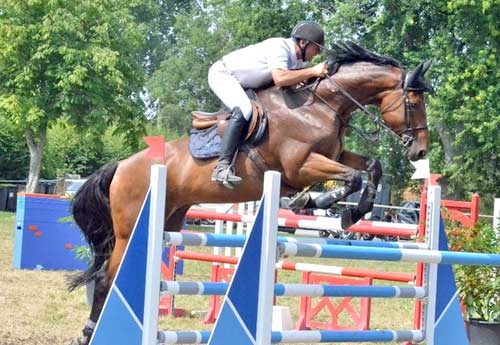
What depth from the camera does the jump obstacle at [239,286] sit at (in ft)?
12.8

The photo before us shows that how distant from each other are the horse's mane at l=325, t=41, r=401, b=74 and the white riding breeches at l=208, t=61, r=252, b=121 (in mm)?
554

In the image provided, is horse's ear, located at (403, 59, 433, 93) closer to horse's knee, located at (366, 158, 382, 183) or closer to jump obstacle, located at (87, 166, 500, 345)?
horse's knee, located at (366, 158, 382, 183)

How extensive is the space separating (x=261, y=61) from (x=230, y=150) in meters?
0.55

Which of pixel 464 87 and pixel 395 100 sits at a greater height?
pixel 464 87

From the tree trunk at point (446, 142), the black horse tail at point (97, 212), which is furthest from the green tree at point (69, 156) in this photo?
the black horse tail at point (97, 212)

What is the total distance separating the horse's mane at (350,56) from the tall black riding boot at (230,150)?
2.11 ft

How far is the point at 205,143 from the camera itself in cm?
568

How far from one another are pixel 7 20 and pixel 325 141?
20034 mm

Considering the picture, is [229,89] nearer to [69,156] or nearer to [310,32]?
[310,32]

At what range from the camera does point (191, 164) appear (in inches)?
224

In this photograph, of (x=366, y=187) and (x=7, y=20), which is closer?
(x=366, y=187)

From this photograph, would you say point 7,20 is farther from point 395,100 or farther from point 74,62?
point 395,100

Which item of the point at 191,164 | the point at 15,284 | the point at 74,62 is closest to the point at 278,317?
the point at 191,164

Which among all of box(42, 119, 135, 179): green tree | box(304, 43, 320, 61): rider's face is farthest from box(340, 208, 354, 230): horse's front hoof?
box(42, 119, 135, 179): green tree
